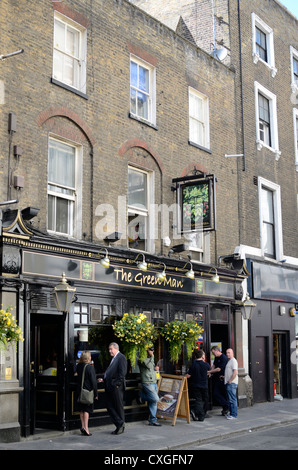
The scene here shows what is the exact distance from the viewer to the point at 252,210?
62.6 ft

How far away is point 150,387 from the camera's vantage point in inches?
500

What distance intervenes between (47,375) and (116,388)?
154 cm

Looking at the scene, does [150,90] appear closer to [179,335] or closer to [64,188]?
[64,188]

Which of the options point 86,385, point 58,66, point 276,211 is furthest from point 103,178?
point 276,211

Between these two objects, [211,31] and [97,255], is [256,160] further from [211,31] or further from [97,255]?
[97,255]

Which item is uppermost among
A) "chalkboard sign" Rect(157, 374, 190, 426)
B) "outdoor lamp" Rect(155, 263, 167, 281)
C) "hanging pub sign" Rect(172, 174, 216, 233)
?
"hanging pub sign" Rect(172, 174, 216, 233)

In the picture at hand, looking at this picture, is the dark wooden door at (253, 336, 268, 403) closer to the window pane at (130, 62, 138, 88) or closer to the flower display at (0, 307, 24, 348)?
the window pane at (130, 62, 138, 88)

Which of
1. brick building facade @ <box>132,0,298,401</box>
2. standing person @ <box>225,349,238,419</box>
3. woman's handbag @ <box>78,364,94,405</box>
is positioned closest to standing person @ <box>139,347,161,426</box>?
woman's handbag @ <box>78,364,94,405</box>

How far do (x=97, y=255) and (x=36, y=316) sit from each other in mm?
1851

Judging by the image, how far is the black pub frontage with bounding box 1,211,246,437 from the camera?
1088 centimetres

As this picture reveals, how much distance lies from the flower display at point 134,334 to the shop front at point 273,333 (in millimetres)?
6008

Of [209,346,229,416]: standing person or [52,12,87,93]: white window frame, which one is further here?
[209,346,229,416]: standing person

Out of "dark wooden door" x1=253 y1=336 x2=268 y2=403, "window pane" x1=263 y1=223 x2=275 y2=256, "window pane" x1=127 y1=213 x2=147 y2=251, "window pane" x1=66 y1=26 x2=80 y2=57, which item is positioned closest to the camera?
"window pane" x1=66 y1=26 x2=80 y2=57

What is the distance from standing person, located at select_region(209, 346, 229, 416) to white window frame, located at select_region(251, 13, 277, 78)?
10.6 meters
